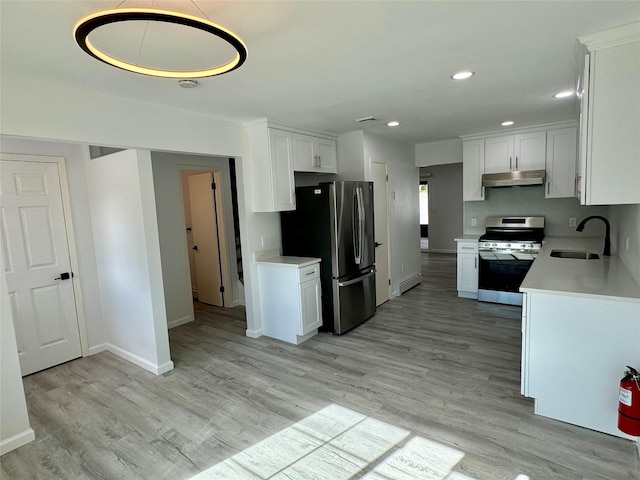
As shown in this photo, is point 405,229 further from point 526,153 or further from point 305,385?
point 305,385

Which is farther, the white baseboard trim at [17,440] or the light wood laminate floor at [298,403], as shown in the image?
the white baseboard trim at [17,440]

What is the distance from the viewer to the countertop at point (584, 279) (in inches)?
82.9

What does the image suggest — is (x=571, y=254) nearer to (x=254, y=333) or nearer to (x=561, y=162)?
(x=561, y=162)

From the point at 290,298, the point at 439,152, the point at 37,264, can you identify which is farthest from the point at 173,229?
the point at 439,152

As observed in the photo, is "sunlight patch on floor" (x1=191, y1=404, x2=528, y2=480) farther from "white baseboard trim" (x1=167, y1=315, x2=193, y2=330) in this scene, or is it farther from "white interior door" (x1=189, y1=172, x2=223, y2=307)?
"white interior door" (x1=189, y1=172, x2=223, y2=307)

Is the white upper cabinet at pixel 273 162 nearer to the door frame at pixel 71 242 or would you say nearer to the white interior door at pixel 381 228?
the white interior door at pixel 381 228

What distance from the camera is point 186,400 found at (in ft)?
9.09

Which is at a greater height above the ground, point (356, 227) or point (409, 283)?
point (356, 227)

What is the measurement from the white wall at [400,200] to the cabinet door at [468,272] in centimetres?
88

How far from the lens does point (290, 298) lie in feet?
12.3

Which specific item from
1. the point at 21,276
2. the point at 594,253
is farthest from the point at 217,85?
the point at 594,253

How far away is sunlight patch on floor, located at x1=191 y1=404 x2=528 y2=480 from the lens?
6.38 feet

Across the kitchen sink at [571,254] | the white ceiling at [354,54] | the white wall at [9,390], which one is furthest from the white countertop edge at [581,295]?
the white wall at [9,390]

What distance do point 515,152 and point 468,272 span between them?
1.83m
